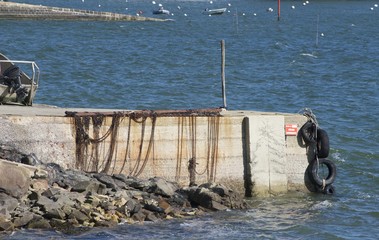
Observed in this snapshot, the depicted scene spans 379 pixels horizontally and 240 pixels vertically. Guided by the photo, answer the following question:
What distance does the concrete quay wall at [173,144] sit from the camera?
1694 cm

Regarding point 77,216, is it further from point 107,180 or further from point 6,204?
point 107,180

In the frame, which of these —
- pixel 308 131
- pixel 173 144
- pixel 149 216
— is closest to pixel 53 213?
pixel 149 216

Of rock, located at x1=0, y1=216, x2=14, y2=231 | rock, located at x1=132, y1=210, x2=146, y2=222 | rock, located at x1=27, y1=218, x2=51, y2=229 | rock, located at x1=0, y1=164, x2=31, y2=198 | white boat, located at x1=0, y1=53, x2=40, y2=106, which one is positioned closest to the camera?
rock, located at x1=0, y1=216, x2=14, y2=231

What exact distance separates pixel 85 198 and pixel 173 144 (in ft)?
8.90

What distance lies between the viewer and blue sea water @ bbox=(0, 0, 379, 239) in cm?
1698

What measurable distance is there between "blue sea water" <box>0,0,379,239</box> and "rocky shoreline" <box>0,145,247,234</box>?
0.79ft

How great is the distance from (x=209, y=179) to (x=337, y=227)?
95.4 inches

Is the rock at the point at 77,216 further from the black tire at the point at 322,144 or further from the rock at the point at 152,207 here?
the black tire at the point at 322,144

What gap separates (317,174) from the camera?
752 inches

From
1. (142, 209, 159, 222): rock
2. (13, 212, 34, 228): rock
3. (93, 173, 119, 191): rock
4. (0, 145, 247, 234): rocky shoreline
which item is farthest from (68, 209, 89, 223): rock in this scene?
(93, 173, 119, 191): rock

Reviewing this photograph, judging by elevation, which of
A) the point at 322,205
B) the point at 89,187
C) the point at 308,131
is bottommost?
the point at 322,205

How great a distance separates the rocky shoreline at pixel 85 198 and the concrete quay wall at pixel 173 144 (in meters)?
0.41

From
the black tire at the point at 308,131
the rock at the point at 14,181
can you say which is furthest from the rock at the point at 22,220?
the black tire at the point at 308,131

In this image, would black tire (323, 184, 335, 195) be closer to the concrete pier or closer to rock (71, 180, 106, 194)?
rock (71, 180, 106, 194)
